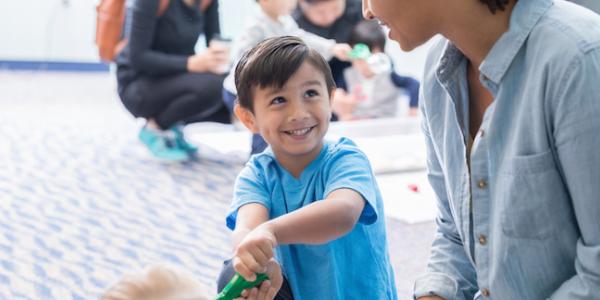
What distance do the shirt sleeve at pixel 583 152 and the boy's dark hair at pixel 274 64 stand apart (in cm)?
43

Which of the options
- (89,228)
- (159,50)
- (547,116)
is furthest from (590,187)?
(159,50)

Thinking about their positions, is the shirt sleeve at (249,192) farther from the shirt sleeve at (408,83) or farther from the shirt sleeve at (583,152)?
the shirt sleeve at (408,83)

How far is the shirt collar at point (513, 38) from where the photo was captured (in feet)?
2.46

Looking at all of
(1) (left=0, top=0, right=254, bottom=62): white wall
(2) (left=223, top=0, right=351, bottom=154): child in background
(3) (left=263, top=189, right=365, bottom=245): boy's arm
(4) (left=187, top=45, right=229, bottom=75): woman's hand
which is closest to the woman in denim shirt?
(3) (left=263, top=189, right=365, bottom=245): boy's arm

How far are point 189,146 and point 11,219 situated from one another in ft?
2.97

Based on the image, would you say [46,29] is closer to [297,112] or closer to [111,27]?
[111,27]

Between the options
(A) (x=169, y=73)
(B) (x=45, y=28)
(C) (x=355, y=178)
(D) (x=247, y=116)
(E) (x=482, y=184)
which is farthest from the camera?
(B) (x=45, y=28)

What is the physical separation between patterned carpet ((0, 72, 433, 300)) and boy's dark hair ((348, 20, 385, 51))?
665 millimetres

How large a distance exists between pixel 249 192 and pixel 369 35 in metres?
1.88

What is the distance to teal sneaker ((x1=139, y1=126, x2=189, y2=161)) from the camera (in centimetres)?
277

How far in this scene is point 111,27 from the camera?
2.80 metres

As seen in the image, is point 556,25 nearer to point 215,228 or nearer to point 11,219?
point 215,228

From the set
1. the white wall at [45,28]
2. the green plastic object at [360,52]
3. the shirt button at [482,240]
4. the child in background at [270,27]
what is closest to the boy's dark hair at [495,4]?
the shirt button at [482,240]

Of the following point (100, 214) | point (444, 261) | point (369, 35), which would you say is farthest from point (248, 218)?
point (369, 35)
